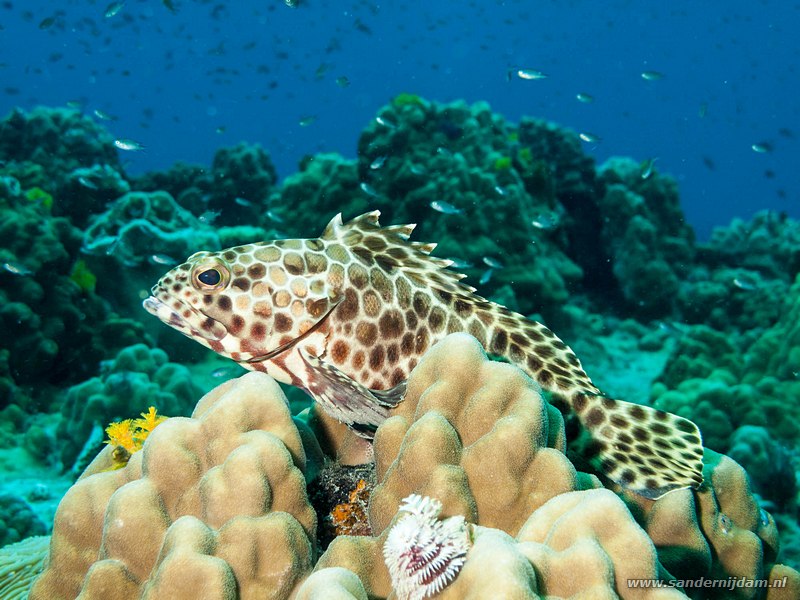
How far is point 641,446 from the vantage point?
10.3 feet

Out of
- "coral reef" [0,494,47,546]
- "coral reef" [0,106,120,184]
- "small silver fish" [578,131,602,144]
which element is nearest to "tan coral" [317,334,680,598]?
"coral reef" [0,494,47,546]

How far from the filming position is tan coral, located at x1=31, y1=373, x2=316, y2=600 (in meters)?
2.04

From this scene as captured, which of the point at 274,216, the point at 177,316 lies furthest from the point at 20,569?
the point at 274,216

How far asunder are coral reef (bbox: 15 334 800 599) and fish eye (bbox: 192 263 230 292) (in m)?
0.99

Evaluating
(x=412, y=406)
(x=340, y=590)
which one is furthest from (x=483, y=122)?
(x=340, y=590)

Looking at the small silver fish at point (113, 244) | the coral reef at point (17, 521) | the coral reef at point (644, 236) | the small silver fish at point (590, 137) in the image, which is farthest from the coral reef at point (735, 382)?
the small silver fish at point (113, 244)

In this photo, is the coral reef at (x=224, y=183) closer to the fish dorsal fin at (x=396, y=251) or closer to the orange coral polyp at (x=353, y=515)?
the fish dorsal fin at (x=396, y=251)

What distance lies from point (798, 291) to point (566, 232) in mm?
6927

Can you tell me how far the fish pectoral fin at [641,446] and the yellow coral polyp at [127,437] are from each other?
98.5 inches

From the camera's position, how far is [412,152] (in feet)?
47.8

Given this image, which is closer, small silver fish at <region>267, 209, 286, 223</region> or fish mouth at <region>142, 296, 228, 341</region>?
fish mouth at <region>142, 296, 228, 341</region>

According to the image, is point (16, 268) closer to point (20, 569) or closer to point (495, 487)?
point (20, 569)

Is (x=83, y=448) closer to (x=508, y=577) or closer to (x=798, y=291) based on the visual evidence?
(x=508, y=577)

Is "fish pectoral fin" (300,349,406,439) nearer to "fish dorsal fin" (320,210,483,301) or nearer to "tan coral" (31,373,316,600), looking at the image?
"tan coral" (31,373,316,600)
